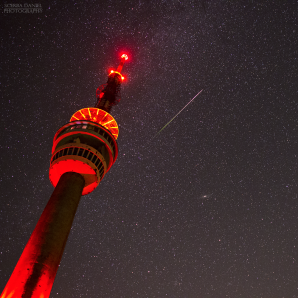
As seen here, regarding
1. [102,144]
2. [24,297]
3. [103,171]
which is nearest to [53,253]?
[24,297]

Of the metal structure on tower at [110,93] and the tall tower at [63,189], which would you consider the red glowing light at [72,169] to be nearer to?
the tall tower at [63,189]

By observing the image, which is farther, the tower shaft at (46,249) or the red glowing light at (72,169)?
the red glowing light at (72,169)

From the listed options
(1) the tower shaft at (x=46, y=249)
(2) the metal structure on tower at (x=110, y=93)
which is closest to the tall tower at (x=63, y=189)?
(1) the tower shaft at (x=46, y=249)

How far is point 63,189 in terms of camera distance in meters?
19.8

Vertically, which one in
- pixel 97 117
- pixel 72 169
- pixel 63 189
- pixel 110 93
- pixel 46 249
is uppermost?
pixel 110 93

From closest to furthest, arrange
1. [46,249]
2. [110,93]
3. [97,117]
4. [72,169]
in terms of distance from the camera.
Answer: [46,249], [72,169], [97,117], [110,93]

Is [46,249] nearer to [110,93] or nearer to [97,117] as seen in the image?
[97,117]

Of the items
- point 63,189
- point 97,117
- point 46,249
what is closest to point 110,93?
point 97,117

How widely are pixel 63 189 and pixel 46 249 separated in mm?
5161

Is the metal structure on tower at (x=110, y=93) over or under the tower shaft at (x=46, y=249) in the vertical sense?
over

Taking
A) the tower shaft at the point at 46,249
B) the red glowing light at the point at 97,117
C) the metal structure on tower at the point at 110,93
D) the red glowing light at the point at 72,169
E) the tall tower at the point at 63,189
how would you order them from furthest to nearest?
the metal structure on tower at the point at 110,93
the red glowing light at the point at 97,117
the red glowing light at the point at 72,169
the tall tower at the point at 63,189
the tower shaft at the point at 46,249

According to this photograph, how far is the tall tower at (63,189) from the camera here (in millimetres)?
14688

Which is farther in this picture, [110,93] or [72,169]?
[110,93]

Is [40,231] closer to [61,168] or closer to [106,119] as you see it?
[61,168]
